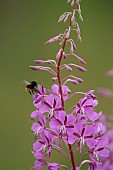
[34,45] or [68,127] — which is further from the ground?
[34,45]

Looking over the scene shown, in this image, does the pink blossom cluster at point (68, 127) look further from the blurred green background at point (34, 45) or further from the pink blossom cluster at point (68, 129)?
the blurred green background at point (34, 45)

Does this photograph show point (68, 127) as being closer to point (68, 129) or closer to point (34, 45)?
point (68, 129)

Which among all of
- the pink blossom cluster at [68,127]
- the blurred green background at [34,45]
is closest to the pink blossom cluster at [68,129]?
the pink blossom cluster at [68,127]

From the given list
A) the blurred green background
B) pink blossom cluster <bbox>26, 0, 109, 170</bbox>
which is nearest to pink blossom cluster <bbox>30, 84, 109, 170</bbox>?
pink blossom cluster <bbox>26, 0, 109, 170</bbox>

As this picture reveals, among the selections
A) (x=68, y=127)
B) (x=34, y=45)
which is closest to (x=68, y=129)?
(x=68, y=127)

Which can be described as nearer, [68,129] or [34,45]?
[68,129]

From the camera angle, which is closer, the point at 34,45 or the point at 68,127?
the point at 68,127

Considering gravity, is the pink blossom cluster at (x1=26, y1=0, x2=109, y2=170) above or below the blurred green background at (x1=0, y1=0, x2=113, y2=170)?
below

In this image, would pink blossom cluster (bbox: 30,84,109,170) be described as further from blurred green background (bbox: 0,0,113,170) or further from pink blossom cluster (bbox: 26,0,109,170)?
blurred green background (bbox: 0,0,113,170)

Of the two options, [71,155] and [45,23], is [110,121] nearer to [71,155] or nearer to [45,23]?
[71,155]

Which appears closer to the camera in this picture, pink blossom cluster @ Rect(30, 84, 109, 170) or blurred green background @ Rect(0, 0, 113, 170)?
pink blossom cluster @ Rect(30, 84, 109, 170)
